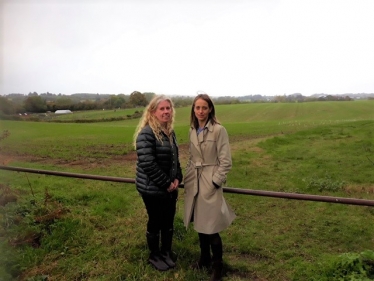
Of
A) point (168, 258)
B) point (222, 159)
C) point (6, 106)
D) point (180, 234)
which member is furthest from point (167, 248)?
point (6, 106)

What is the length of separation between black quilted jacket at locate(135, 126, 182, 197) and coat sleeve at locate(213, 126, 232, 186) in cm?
49

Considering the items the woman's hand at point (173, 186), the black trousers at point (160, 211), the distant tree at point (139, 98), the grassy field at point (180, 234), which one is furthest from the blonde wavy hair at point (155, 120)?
the grassy field at point (180, 234)

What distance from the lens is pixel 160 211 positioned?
3266mm

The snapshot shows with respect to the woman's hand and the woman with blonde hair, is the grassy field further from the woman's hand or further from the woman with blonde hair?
the woman's hand

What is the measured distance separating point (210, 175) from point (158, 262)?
122 centimetres

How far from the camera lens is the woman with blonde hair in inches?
117

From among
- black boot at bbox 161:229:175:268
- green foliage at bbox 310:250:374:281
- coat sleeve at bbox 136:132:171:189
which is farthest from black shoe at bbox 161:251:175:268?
green foliage at bbox 310:250:374:281

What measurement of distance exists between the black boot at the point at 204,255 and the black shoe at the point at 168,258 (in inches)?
9.5

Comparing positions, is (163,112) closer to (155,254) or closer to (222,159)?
(222,159)

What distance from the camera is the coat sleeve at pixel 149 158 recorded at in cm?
295

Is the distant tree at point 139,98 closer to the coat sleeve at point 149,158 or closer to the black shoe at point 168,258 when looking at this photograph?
the coat sleeve at point 149,158

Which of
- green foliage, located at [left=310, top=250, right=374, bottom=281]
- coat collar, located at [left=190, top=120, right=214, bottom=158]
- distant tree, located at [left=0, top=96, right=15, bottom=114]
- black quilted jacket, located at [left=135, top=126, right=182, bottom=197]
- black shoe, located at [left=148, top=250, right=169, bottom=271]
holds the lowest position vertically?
black shoe, located at [left=148, top=250, right=169, bottom=271]

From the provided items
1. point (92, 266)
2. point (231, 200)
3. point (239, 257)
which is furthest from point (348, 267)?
point (231, 200)

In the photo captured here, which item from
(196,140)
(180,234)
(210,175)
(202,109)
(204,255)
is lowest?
(180,234)
